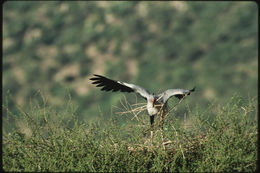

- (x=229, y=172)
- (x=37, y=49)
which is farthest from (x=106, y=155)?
(x=37, y=49)

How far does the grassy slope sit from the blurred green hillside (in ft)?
148

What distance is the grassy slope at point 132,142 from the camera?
605 cm

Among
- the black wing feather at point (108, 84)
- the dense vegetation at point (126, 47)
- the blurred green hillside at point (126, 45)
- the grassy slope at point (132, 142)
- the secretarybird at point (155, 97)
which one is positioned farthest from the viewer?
the blurred green hillside at point (126, 45)

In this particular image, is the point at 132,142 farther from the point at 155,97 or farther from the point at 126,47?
the point at 126,47

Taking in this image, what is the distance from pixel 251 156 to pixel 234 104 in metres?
0.66

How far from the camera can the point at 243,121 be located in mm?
6219

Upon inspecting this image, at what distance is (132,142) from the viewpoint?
6438 mm

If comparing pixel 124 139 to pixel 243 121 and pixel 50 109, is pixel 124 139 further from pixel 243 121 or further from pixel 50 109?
pixel 243 121

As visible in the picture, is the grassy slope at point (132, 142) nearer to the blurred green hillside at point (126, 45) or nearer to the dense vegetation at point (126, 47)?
the dense vegetation at point (126, 47)

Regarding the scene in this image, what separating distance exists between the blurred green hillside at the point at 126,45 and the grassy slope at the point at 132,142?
45.3 metres

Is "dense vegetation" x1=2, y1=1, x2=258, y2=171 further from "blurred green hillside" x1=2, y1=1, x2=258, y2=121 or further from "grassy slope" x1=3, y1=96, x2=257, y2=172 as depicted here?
"grassy slope" x1=3, y1=96, x2=257, y2=172

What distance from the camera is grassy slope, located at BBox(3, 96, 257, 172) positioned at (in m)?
6.05

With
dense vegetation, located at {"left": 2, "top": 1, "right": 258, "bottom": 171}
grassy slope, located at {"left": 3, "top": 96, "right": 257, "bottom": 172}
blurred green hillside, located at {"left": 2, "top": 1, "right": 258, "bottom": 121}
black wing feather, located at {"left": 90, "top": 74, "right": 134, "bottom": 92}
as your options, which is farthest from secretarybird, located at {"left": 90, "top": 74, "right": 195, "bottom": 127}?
blurred green hillside, located at {"left": 2, "top": 1, "right": 258, "bottom": 121}

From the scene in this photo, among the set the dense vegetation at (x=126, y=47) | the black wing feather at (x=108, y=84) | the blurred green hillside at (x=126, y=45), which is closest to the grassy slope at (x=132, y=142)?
the black wing feather at (x=108, y=84)
